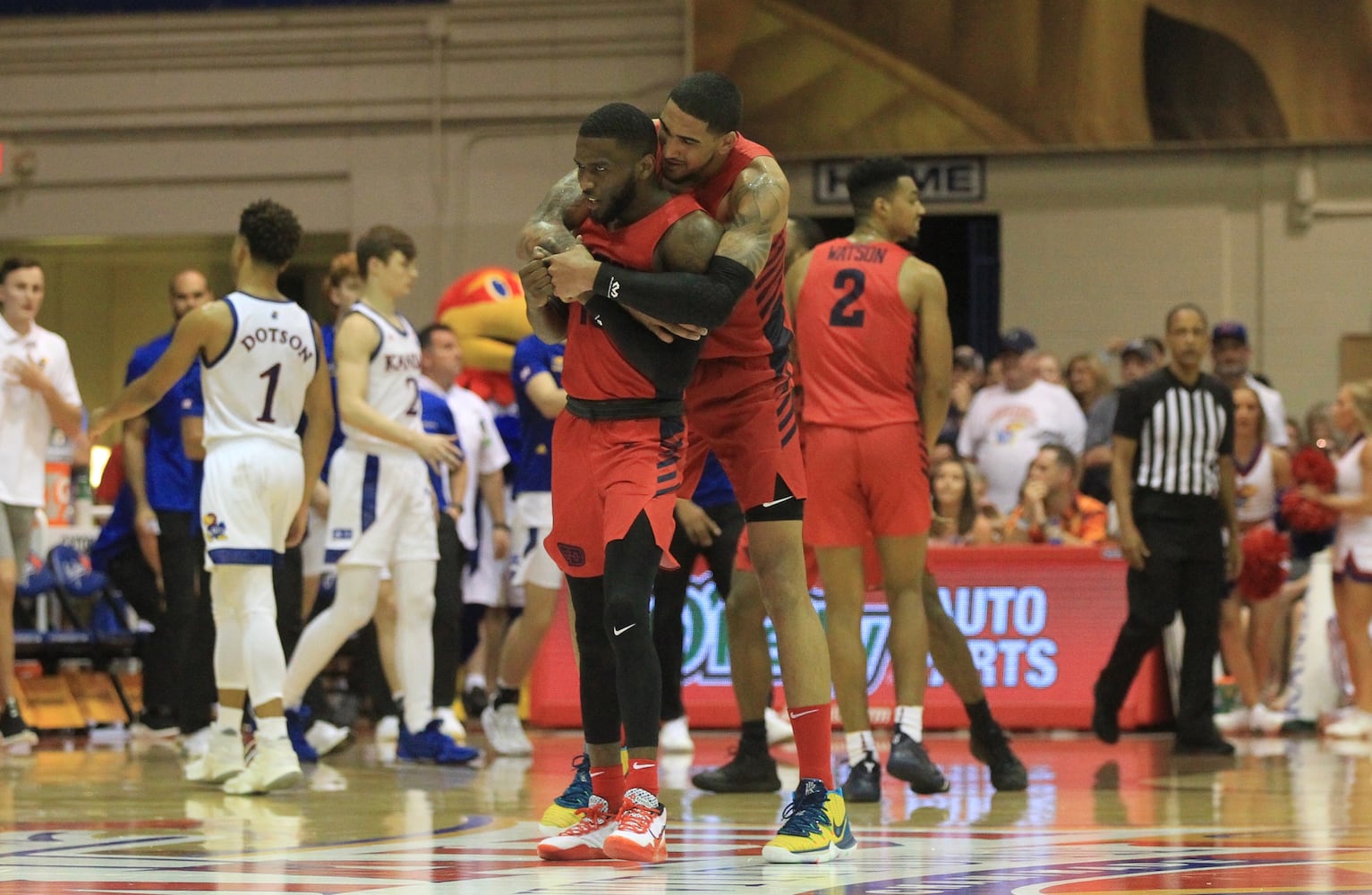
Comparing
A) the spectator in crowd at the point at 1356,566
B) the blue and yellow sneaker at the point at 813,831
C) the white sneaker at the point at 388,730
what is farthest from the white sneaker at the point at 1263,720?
the blue and yellow sneaker at the point at 813,831

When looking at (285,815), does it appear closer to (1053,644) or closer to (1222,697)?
(1053,644)

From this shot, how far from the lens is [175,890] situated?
3857 millimetres

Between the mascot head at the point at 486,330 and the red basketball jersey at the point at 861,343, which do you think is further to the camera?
the mascot head at the point at 486,330

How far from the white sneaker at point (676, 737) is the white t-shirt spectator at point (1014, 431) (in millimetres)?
3847

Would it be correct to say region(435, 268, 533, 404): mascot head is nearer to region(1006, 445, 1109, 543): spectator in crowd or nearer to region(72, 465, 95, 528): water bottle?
region(72, 465, 95, 528): water bottle

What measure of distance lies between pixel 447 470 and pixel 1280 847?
507cm

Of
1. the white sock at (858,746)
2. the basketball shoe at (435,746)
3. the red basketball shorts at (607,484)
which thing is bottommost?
the basketball shoe at (435,746)

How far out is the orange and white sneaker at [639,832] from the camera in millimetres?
4293

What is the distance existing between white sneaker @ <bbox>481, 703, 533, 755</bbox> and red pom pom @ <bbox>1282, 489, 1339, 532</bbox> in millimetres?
4486

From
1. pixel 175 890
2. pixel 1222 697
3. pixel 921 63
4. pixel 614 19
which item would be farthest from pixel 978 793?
pixel 614 19

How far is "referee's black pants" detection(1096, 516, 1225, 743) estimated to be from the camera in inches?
338

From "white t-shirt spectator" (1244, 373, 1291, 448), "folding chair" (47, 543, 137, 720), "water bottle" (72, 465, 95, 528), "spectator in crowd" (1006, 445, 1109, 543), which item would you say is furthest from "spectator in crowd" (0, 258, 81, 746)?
"white t-shirt spectator" (1244, 373, 1291, 448)

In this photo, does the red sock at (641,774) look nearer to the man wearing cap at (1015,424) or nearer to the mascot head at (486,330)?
the mascot head at (486,330)

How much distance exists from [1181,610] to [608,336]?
506 cm
